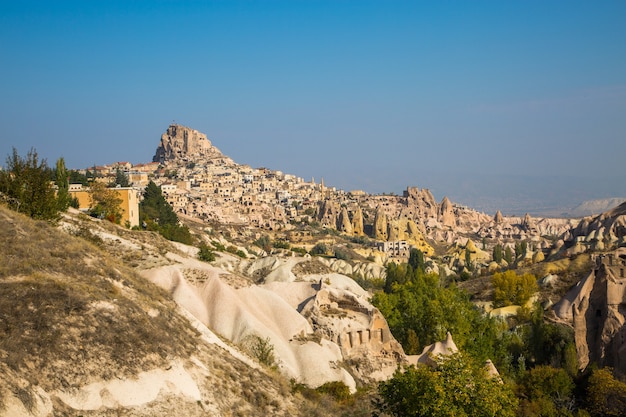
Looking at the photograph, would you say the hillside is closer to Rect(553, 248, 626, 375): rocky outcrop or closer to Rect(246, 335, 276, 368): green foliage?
Rect(246, 335, 276, 368): green foliage

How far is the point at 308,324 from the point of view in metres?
27.9

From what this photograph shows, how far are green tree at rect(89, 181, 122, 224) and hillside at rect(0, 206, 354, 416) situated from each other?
19594 millimetres

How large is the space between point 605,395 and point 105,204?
29.0 m

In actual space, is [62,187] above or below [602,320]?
above

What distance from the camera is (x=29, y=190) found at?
27781 mm

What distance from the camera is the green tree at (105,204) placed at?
42231 millimetres

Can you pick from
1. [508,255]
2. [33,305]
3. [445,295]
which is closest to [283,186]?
[508,255]

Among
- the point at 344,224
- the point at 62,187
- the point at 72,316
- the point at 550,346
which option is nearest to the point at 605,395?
the point at 550,346

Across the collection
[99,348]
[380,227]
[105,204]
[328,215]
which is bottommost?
[99,348]

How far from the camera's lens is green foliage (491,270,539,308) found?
53.7 metres

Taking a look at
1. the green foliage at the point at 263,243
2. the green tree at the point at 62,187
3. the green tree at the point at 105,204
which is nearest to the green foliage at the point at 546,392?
the green tree at the point at 62,187

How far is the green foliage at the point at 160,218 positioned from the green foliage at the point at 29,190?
62.6 ft

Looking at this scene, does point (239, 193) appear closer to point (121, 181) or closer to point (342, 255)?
point (342, 255)

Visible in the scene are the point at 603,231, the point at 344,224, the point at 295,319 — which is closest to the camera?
the point at 295,319
